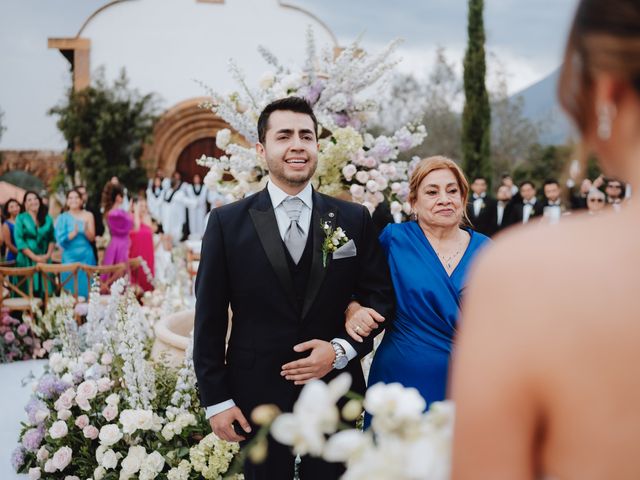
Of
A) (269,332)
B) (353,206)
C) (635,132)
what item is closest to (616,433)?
(635,132)

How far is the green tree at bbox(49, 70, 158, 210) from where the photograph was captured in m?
17.1

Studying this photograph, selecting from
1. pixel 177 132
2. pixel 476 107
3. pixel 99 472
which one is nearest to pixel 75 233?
pixel 99 472

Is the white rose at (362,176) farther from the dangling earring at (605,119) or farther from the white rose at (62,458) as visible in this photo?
the dangling earring at (605,119)

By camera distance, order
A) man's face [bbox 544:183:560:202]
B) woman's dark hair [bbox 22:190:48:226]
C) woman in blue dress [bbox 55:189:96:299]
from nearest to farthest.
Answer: woman in blue dress [bbox 55:189:96:299], woman's dark hair [bbox 22:190:48:226], man's face [bbox 544:183:560:202]

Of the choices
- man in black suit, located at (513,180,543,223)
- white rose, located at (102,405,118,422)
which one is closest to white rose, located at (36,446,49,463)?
white rose, located at (102,405,118,422)

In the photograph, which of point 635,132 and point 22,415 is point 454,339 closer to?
point 635,132

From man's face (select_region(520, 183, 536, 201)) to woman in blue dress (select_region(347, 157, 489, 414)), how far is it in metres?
8.92

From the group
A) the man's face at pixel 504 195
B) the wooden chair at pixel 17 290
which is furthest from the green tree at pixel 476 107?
the wooden chair at pixel 17 290

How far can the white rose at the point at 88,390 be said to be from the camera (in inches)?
140

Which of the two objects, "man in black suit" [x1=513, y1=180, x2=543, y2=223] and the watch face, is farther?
"man in black suit" [x1=513, y1=180, x2=543, y2=223]

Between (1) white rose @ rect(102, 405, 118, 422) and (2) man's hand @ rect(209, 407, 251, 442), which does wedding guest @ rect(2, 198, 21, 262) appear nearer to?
(1) white rose @ rect(102, 405, 118, 422)

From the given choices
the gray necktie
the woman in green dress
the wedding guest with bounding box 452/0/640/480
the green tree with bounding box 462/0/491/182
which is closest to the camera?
the wedding guest with bounding box 452/0/640/480

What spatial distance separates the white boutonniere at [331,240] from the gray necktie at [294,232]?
100 mm

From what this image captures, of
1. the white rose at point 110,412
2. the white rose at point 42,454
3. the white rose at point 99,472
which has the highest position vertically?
the white rose at point 110,412
